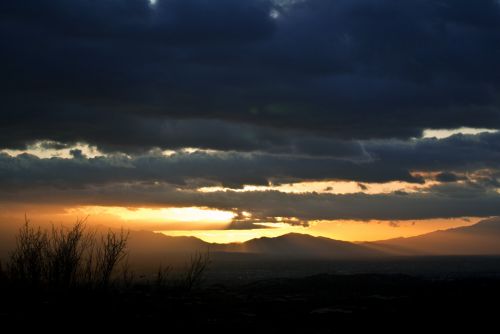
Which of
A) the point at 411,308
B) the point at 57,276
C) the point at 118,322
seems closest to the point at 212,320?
the point at 118,322

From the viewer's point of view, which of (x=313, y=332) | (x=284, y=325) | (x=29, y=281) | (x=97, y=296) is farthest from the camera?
(x=29, y=281)

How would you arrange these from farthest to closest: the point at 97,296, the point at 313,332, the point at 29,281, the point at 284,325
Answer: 1. the point at 29,281
2. the point at 97,296
3. the point at 284,325
4. the point at 313,332

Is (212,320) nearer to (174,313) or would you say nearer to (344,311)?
(174,313)

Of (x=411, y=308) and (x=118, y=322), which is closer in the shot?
(x=118, y=322)

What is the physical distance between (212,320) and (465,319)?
36.5ft

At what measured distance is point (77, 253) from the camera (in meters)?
43.4

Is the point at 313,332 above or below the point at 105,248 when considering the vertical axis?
below

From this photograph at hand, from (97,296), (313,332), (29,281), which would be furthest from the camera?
(29,281)

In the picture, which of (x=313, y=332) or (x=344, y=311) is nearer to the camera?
(x=313, y=332)

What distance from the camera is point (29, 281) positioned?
41000 millimetres

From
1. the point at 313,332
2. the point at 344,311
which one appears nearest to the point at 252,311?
the point at 344,311

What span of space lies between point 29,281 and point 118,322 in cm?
1756

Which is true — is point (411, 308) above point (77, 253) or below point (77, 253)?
below

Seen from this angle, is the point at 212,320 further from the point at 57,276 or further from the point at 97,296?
the point at 57,276
